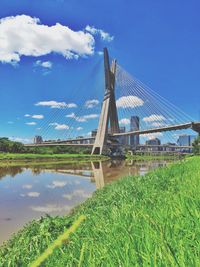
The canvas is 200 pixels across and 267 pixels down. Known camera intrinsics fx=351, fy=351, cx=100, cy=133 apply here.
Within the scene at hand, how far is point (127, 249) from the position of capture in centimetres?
124

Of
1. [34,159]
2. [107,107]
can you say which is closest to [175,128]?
[107,107]

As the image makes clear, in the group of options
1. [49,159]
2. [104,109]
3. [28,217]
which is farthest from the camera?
[104,109]

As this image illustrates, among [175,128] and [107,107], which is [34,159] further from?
[175,128]

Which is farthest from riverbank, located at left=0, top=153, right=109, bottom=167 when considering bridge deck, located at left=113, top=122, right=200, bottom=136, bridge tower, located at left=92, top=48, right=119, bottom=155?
bridge deck, located at left=113, top=122, right=200, bottom=136

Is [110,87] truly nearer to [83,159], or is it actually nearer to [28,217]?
[83,159]

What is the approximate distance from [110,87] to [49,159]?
16.3 meters

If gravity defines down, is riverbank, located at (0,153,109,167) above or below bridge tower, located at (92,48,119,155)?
below

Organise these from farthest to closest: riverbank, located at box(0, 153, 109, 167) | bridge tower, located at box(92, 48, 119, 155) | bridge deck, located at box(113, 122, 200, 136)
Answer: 1. bridge tower, located at box(92, 48, 119, 155)
2. bridge deck, located at box(113, 122, 200, 136)
3. riverbank, located at box(0, 153, 109, 167)

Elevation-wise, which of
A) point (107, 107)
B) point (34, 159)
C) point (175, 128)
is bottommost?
point (34, 159)

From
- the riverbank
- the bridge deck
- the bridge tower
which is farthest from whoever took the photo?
the bridge tower

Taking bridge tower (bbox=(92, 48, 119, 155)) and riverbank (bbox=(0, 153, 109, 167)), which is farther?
bridge tower (bbox=(92, 48, 119, 155))

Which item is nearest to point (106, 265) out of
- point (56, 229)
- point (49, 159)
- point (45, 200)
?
point (56, 229)

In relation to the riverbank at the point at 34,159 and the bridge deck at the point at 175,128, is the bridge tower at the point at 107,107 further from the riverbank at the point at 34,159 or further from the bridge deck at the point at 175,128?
the bridge deck at the point at 175,128

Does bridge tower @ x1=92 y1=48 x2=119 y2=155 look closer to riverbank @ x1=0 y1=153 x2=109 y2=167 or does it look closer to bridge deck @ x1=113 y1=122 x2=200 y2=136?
riverbank @ x1=0 y1=153 x2=109 y2=167
